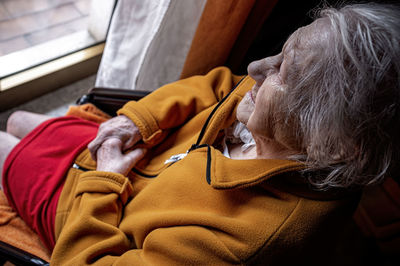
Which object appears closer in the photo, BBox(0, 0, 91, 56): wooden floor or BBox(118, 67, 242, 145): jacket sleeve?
BBox(118, 67, 242, 145): jacket sleeve

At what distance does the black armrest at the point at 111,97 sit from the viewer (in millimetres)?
1196

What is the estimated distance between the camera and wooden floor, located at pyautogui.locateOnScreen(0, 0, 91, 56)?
1.67 metres

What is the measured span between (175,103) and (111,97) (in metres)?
0.30

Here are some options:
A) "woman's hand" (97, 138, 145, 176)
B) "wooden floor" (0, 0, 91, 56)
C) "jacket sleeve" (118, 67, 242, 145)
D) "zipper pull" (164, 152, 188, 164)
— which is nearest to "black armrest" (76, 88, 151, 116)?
"jacket sleeve" (118, 67, 242, 145)

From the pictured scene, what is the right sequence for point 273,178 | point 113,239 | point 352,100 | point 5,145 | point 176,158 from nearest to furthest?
point 352,100 → point 273,178 → point 113,239 → point 176,158 → point 5,145

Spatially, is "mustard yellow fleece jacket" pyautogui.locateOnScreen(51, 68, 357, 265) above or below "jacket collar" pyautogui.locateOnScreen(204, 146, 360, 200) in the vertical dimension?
below

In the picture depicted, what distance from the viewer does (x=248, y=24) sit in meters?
1.16

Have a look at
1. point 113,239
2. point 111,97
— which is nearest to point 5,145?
point 111,97

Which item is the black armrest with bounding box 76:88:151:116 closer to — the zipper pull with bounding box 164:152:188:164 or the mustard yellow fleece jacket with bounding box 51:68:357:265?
the mustard yellow fleece jacket with bounding box 51:68:357:265

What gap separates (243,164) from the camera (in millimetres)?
754

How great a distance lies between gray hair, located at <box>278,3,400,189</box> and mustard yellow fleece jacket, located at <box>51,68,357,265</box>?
0.28 ft

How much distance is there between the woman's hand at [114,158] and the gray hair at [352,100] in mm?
581

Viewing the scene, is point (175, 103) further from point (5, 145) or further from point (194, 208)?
point (5, 145)

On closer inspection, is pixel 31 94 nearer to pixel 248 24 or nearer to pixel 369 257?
pixel 248 24
